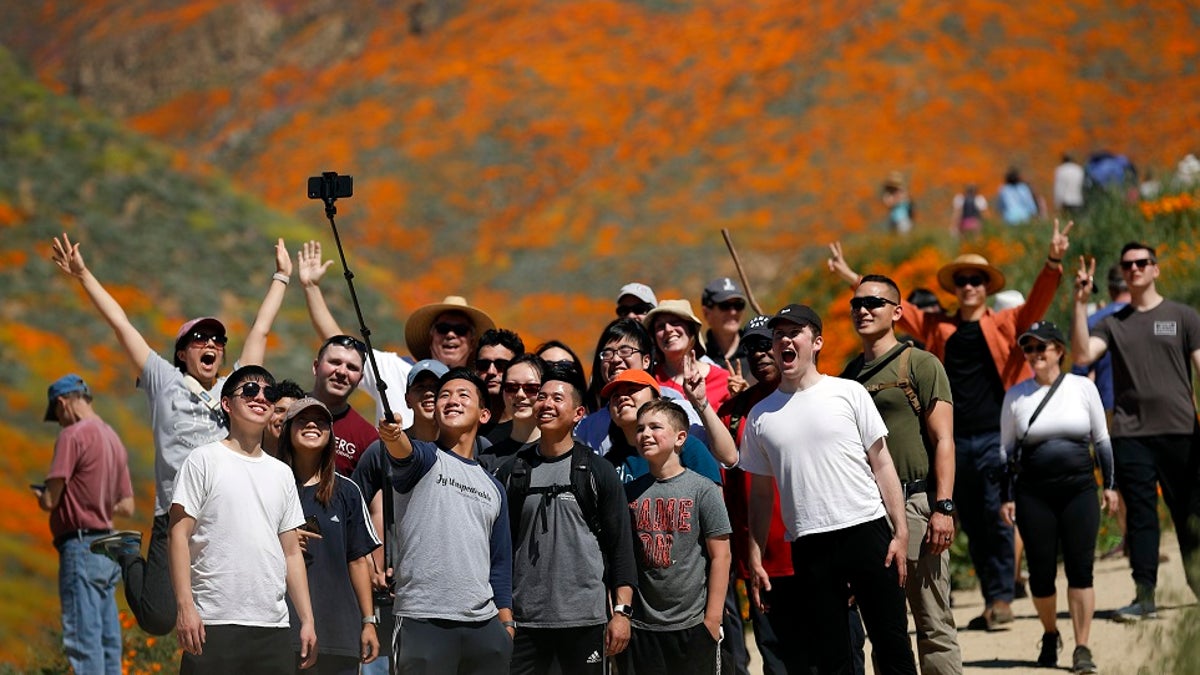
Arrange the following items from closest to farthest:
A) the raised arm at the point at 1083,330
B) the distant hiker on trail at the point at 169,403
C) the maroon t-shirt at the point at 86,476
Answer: the distant hiker on trail at the point at 169,403 → the raised arm at the point at 1083,330 → the maroon t-shirt at the point at 86,476

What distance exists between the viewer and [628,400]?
280 inches

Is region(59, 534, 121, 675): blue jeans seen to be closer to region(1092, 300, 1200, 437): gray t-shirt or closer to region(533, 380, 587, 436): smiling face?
region(533, 380, 587, 436): smiling face

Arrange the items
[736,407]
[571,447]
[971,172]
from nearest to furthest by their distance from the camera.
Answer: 1. [571,447]
2. [736,407]
3. [971,172]

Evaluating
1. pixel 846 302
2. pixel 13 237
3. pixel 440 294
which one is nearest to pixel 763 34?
pixel 440 294

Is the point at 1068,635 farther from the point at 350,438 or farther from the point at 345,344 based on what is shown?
the point at 345,344

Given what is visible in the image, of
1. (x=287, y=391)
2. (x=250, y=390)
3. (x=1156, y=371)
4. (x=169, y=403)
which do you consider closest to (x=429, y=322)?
(x=287, y=391)

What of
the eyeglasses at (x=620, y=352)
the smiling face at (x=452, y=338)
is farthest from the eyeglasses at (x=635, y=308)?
the eyeglasses at (x=620, y=352)

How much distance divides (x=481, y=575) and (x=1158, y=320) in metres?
4.67

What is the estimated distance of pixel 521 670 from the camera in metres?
6.55

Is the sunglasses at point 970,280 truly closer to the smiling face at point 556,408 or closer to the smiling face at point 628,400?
the smiling face at point 628,400

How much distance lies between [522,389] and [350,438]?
0.90 meters

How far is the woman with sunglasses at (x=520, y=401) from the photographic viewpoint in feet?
23.4

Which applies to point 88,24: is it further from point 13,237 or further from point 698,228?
point 13,237

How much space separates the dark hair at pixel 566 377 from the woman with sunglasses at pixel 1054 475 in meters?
2.75
